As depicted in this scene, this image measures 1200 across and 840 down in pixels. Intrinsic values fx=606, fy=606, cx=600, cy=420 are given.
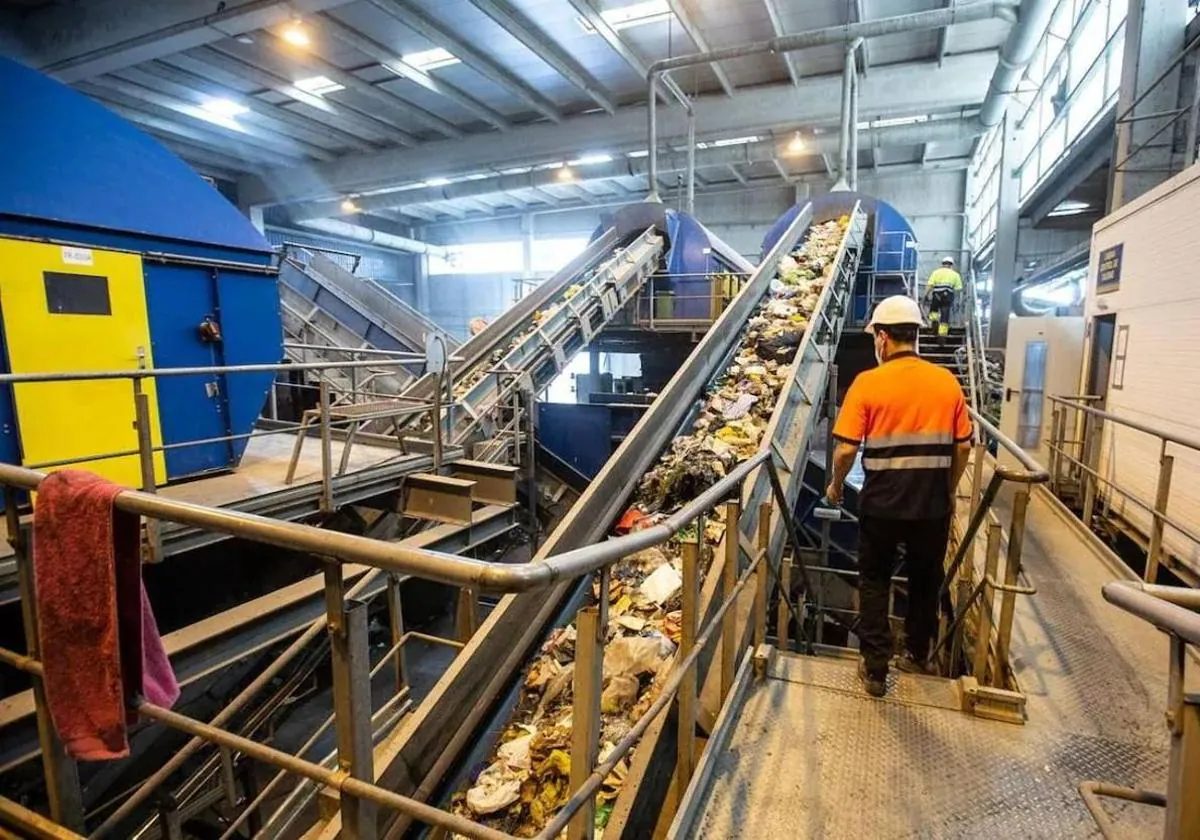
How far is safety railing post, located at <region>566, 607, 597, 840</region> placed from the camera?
4.13ft

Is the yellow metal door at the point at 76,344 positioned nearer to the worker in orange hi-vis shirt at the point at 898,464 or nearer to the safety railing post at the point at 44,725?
the safety railing post at the point at 44,725

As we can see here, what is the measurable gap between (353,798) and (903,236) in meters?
10.0

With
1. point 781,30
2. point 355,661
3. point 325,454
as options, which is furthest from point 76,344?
point 781,30

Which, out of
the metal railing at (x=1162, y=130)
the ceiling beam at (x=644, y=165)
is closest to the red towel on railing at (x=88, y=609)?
the metal railing at (x=1162, y=130)

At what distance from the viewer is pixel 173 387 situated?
437 centimetres

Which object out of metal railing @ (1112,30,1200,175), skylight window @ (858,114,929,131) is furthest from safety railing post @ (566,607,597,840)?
skylight window @ (858,114,929,131)

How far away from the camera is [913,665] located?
2.83 m

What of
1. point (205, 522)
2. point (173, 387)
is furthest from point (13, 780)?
point (205, 522)

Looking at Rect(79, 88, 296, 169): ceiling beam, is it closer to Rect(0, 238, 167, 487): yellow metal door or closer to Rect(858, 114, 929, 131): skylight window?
Rect(0, 238, 167, 487): yellow metal door

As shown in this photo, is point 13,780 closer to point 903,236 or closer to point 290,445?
point 290,445

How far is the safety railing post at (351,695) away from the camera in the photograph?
107cm

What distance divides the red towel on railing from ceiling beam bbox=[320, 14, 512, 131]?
28.9 feet

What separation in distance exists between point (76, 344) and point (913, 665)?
519 centimetres

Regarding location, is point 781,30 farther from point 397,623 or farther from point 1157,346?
point 397,623
